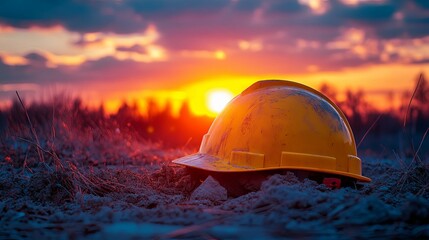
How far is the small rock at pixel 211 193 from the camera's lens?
15.0 ft

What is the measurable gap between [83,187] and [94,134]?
460 centimetres

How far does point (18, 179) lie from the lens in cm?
539

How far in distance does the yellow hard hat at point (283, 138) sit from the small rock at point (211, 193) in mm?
166

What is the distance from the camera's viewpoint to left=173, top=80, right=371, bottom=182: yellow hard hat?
470 centimetres

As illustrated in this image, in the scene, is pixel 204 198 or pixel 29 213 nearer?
pixel 29 213

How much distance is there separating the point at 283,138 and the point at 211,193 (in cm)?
82

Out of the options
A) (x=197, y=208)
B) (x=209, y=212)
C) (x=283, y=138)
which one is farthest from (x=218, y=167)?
(x=209, y=212)

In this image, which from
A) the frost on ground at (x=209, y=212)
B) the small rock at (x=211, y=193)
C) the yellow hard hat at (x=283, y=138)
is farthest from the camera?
the yellow hard hat at (x=283, y=138)

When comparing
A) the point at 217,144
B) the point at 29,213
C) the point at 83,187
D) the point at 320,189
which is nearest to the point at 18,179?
the point at 83,187

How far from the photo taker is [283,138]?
4.73 m

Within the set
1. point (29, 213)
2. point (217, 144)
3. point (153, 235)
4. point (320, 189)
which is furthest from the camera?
point (217, 144)

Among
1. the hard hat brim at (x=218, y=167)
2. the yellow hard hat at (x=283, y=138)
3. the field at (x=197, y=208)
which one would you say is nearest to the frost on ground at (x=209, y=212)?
the field at (x=197, y=208)

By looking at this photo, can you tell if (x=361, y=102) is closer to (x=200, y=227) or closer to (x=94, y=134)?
(x=94, y=134)

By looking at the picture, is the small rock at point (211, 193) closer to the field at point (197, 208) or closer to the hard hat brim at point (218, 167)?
the field at point (197, 208)
